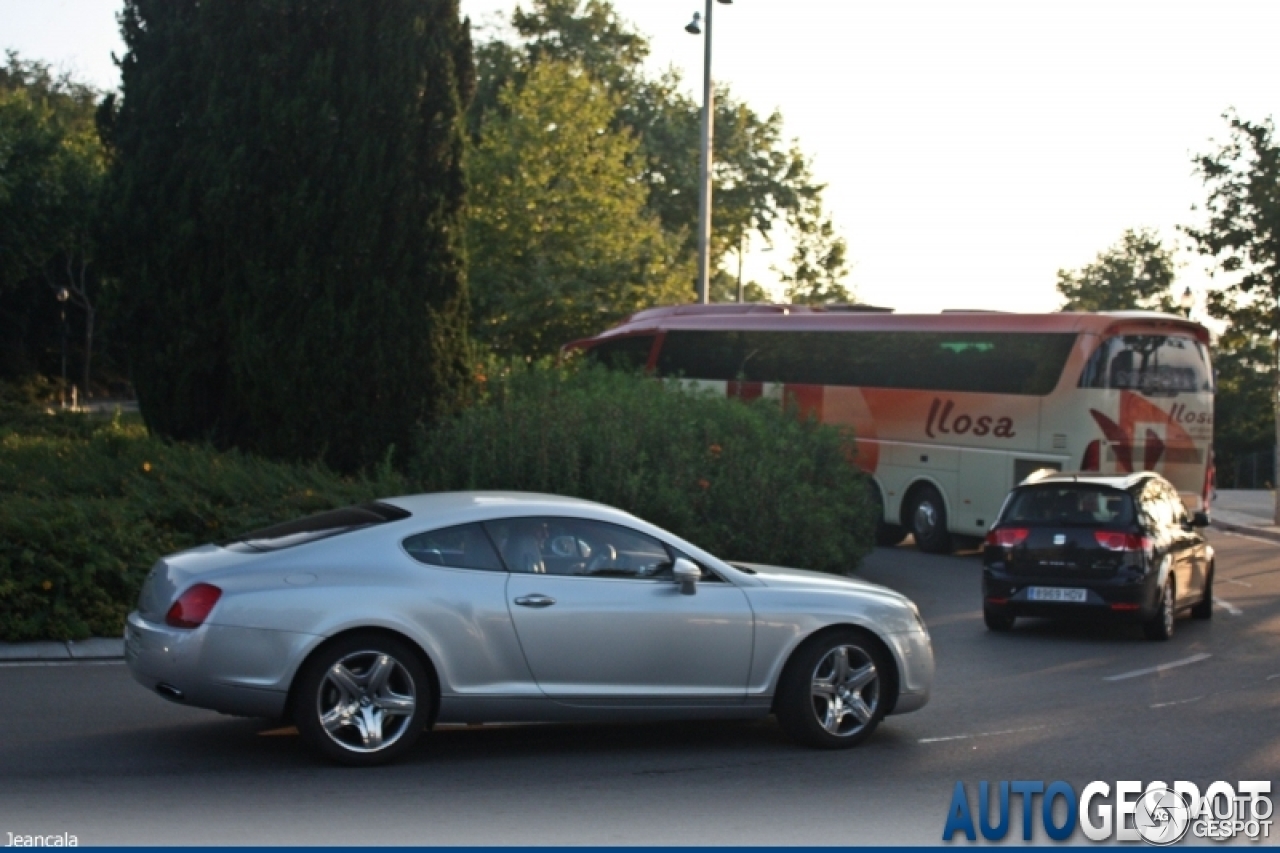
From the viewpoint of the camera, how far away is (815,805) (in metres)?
8.15

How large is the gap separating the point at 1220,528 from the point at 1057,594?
22.0 meters

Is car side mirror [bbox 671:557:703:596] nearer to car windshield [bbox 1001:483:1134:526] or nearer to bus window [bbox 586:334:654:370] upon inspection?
car windshield [bbox 1001:483:1134:526]

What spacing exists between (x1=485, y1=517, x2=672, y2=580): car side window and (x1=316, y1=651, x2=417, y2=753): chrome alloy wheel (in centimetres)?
91

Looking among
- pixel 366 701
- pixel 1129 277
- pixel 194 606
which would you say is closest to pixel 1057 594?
pixel 366 701

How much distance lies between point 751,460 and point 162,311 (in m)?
7.04

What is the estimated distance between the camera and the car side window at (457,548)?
902 cm

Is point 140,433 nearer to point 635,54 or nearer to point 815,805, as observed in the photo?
point 815,805

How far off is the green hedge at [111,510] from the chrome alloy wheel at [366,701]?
5300mm

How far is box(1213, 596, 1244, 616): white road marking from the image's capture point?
19031 millimetres

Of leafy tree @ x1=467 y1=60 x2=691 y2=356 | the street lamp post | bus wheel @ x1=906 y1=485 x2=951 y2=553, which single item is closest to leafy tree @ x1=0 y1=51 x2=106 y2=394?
leafy tree @ x1=467 y1=60 x2=691 y2=356

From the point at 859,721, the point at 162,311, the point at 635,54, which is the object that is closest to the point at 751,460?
the point at 162,311

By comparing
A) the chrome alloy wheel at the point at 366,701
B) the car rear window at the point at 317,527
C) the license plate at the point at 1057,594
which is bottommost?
the license plate at the point at 1057,594

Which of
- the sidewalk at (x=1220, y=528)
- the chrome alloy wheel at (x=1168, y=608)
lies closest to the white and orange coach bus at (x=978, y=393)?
the chrome alloy wheel at (x=1168, y=608)

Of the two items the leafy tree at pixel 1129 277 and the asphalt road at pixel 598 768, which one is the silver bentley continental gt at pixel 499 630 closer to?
the asphalt road at pixel 598 768
